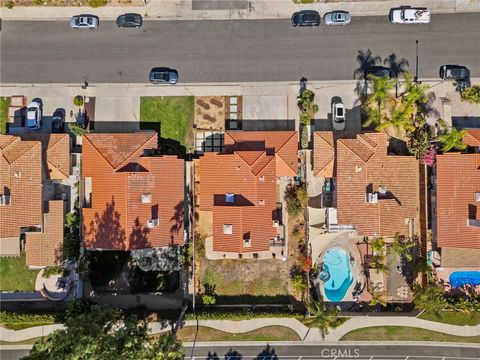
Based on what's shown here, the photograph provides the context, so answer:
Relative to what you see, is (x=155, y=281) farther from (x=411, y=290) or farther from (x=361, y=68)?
(x=361, y=68)

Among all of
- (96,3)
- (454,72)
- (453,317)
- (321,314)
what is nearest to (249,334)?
(321,314)

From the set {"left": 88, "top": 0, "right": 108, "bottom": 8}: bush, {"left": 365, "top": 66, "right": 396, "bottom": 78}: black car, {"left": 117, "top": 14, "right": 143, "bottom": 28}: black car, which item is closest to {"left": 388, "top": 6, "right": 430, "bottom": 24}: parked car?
{"left": 365, "top": 66, "right": 396, "bottom": 78}: black car

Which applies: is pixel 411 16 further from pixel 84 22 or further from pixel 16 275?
pixel 16 275

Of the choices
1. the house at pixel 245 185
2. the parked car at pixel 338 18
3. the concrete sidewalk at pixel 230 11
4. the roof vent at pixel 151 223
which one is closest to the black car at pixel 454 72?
the concrete sidewalk at pixel 230 11

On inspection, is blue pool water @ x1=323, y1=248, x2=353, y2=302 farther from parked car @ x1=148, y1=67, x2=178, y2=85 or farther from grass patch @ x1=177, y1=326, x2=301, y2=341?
parked car @ x1=148, y1=67, x2=178, y2=85

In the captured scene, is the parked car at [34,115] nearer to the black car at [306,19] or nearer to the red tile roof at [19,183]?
the red tile roof at [19,183]

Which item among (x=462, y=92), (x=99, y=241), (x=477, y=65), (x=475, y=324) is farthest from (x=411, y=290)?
(x=99, y=241)
